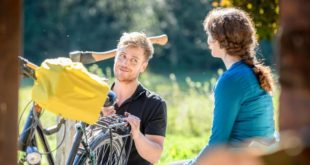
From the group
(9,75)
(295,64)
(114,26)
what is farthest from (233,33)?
(114,26)

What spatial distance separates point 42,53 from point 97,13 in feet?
15.9

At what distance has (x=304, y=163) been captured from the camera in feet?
6.48

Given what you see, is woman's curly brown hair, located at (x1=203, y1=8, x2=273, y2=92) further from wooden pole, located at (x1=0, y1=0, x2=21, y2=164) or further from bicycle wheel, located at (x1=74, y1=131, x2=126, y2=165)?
wooden pole, located at (x1=0, y1=0, x2=21, y2=164)

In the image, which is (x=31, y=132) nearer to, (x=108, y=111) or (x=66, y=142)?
(x=108, y=111)

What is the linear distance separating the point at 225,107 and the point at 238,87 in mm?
127

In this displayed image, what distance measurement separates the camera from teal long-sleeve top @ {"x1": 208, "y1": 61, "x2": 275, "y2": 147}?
15.5 feet

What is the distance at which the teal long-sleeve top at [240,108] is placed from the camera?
187 inches

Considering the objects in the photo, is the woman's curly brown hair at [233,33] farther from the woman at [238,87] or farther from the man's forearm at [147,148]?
the man's forearm at [147,148]

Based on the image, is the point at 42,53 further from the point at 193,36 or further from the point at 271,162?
the point at 271,162

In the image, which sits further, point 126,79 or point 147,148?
point 126,79

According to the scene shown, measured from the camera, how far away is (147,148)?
514 cm

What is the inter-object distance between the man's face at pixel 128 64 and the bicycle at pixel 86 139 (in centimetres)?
41

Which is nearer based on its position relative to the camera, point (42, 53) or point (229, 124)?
point (229, 124)

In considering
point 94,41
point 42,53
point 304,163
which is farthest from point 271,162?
point 94,41
